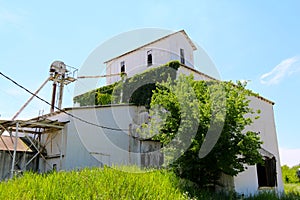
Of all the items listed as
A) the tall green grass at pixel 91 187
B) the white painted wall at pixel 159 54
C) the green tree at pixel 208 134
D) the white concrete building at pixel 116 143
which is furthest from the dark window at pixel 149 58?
the tall green grass at pixel 91 187

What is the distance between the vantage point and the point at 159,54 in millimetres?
21266

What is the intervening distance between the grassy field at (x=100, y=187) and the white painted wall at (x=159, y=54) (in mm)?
12459

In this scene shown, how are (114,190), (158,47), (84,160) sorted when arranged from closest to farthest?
(114,190), (84,160), (158,47)

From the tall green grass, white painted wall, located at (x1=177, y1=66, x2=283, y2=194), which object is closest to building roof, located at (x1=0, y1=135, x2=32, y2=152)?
the tall green grass

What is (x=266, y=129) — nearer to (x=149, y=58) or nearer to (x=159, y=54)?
(x=159, y=54)

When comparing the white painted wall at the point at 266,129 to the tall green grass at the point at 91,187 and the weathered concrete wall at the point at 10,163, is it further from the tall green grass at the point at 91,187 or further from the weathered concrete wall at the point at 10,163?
the weathered concrete wall at the point at 10,163

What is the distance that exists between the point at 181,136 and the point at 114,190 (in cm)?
370

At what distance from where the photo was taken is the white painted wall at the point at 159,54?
69.7 feet

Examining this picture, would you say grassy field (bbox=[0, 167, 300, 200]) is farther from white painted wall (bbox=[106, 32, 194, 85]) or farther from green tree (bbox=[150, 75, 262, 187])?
white painted wall (bbox=[106, 32, 194, 85])

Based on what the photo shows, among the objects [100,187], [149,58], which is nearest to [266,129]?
[149,58]

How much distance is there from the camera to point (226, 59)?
37.3 feet

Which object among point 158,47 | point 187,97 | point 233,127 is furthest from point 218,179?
point 158,47

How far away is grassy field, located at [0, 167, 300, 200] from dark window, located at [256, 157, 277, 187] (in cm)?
514

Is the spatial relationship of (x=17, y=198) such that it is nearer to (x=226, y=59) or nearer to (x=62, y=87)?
(x=226, y=59)
